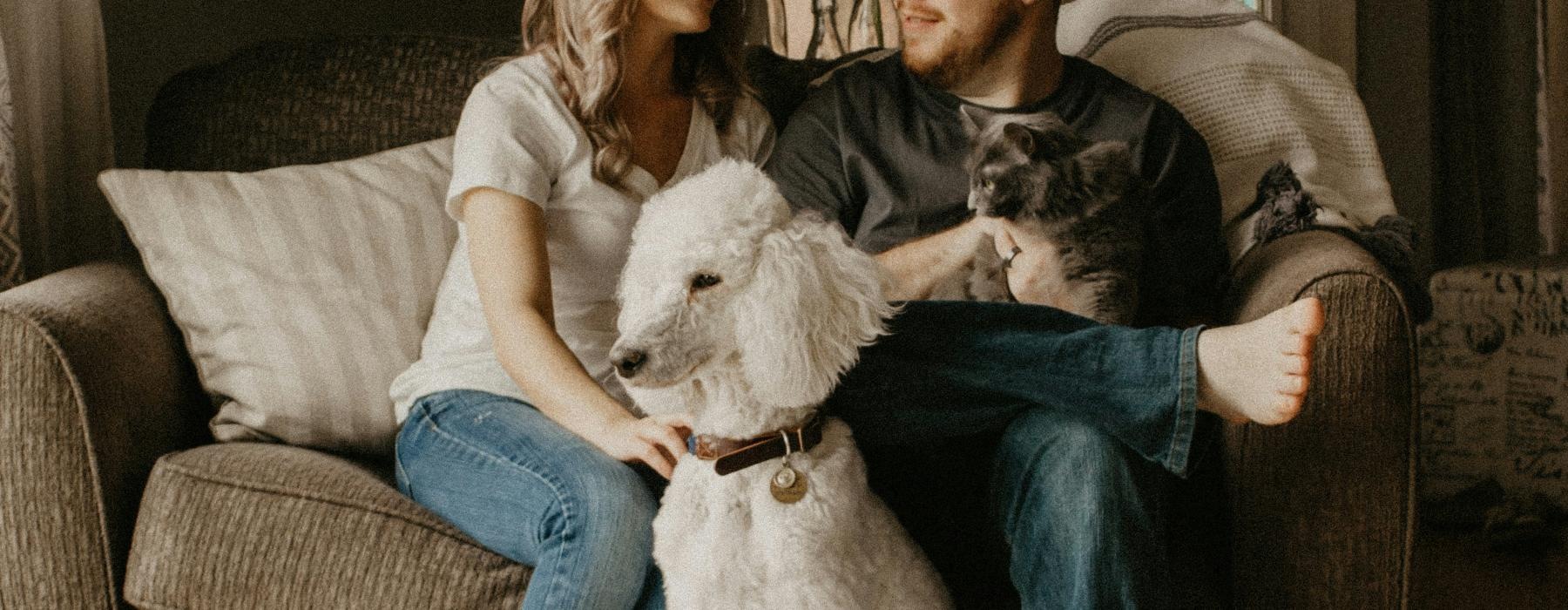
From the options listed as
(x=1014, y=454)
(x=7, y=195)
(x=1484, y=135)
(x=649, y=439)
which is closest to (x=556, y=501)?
(x=649, y=439)

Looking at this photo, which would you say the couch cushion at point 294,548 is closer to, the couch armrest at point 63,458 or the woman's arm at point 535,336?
the couch armrest at point 63,458

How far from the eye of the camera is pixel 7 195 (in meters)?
1.86

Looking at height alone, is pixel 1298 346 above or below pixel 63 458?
above

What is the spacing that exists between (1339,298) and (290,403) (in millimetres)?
1275

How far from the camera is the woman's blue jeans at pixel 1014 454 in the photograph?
123cm

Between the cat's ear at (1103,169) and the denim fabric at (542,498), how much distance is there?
0.61 m

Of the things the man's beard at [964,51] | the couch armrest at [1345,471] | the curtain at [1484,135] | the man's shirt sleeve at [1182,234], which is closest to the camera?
the couch armrest at [1345,471]

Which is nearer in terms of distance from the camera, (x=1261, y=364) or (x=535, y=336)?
(x=1261, y=364)

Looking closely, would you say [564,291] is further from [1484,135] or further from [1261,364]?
[1484,135]

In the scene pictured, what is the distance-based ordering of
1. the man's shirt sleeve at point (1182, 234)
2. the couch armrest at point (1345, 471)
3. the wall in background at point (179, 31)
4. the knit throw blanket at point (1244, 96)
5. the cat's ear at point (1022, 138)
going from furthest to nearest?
the wall in background at point (179, 31), the knit throw blanket at point (1244, 96), the man's shirt sleeve at point (1182, 234), the cat's ear at point (1022, 138), the couch armrest at point (1345, 471)

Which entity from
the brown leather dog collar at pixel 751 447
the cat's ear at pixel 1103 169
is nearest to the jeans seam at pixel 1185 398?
the cat's ear at pixel 1103 169

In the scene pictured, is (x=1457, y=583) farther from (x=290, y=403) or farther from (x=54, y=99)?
(x=54, y=99)

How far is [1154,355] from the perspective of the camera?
126 centimetres

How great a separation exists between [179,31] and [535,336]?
1.56 metres
